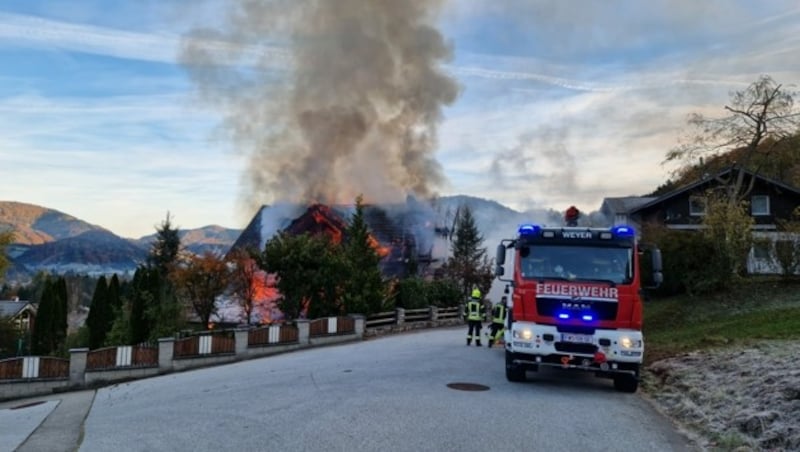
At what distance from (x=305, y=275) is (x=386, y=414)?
51.2 ft

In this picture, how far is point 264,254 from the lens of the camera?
2336cm

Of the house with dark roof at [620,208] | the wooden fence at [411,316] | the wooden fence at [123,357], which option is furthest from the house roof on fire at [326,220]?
the wooden fence at [123,357]

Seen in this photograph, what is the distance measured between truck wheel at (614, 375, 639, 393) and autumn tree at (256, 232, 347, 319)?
14.3 m

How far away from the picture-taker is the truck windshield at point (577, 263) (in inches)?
377

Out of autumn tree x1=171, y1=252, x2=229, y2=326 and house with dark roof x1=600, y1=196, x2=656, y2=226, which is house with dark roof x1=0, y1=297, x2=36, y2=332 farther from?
house with dark roof x1=600, y1=196, x2=656, y2=226

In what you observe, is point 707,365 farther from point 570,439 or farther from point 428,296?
point 428,296

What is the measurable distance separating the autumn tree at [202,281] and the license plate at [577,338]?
2254 cm

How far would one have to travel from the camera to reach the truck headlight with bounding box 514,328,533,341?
9.47 meters

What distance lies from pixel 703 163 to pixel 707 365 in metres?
23.1

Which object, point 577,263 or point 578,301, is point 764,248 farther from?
point 578,301

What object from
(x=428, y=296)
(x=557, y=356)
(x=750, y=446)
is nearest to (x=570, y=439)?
(x=750, y=446)

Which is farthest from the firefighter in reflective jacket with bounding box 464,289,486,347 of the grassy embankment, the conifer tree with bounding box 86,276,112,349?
the conifer tree with bounding box 86,276,112,349

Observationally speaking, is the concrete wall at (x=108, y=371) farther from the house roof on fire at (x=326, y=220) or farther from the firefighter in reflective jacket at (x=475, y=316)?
the house roof on fire at (x=326, y=220)

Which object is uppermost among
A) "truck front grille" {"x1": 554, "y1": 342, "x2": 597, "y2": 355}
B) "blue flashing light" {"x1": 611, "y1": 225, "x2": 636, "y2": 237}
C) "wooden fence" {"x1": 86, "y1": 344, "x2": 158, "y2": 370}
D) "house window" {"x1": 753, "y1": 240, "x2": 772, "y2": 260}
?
"house window" {"x1": 753, "y1": 240, "x2": 772, "y2": 260}
